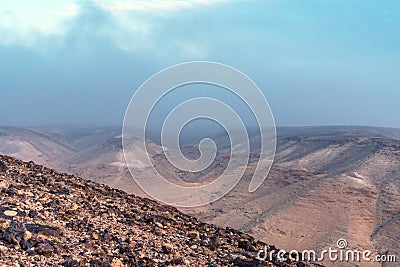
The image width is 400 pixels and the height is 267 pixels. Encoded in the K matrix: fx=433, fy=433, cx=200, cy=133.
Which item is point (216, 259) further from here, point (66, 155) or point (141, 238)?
point (66, 155)

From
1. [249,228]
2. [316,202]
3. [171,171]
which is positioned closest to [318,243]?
[249,228]

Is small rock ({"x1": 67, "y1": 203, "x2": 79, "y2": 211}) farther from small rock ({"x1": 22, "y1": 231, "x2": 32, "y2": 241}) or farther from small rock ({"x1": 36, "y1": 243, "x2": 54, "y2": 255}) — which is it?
small rock ({"x1": 36, "y1": 243, "x2": 54, "y2": 255})

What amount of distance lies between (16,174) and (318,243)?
24.2 meters

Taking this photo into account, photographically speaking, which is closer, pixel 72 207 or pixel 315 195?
pixel 72 207

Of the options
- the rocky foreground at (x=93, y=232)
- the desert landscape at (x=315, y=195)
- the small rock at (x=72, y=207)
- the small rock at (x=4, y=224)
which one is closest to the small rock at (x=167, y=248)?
the rocky foreground at (x=93, y=232)

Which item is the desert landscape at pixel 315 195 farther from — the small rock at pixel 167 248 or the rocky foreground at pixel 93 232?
the small rock at pixel 167 248

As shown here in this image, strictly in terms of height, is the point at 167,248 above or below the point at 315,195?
above

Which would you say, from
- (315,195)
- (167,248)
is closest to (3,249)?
(167,248)

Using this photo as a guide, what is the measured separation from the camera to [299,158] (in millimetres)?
66188

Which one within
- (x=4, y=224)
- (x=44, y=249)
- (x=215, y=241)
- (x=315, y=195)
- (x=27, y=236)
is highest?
(x=4, y=224)

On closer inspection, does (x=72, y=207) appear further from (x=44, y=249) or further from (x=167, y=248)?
(x=44, y=249)

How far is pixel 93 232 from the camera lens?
757cm

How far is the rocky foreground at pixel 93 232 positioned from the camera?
635 cm

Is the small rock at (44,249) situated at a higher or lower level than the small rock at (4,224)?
lower
